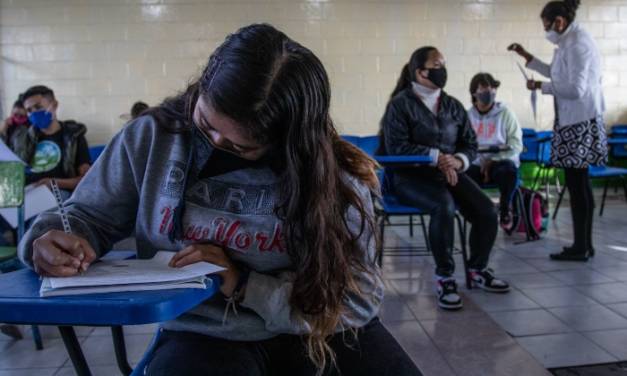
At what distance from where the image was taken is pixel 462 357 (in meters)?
1.94

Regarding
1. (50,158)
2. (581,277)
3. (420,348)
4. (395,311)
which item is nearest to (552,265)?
(581,277)

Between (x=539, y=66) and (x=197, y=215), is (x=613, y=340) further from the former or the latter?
(x=539, y=66)

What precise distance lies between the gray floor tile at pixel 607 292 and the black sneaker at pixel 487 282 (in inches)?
15.0

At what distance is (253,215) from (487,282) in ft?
A: 6.45

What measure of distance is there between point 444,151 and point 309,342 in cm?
191

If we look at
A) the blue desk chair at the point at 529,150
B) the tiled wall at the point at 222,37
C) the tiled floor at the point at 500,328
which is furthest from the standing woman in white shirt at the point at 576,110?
the tiled wall at the point at 222,37

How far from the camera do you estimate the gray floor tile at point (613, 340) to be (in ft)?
6.30

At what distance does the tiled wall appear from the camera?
4.77m

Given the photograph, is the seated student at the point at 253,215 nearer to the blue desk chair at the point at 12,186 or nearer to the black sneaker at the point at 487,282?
the blue desk chair at the point at 12,186

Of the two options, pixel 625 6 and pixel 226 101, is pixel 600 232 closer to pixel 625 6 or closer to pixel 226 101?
pixel 625 6

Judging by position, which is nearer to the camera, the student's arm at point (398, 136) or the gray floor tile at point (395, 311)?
the gray floor tile at point (395, 311)

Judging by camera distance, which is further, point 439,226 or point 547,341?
point 439,226

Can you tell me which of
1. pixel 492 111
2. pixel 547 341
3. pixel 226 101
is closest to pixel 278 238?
pixel 226 101

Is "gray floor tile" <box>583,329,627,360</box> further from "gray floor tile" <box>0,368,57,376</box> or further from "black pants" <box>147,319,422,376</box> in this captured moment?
"gray floor tile" <box>0,368,57,376</box>
